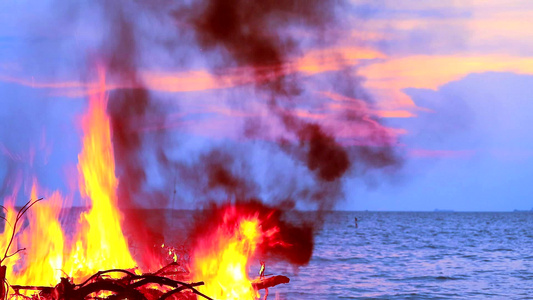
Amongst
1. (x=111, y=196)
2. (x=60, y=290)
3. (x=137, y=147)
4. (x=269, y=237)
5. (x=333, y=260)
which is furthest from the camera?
(x=333, y=260)

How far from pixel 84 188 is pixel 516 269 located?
28.9m

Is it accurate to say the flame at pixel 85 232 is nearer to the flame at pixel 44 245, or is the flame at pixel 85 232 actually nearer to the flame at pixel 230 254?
the flame at pixel 44 245

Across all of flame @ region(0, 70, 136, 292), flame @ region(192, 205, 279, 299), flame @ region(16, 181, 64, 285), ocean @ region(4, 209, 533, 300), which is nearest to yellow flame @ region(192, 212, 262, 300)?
flame @ region(192, 205, 279, 299)

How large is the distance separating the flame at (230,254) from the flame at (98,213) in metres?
1.33

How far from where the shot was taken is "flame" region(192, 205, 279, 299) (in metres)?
8.95

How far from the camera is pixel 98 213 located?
33.7ft

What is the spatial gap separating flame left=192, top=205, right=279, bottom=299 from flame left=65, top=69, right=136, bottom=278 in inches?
52.2

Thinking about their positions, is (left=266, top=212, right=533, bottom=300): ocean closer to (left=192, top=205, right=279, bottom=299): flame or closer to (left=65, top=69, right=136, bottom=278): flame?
(left=192, top=205, right=279, bottom=299): flame

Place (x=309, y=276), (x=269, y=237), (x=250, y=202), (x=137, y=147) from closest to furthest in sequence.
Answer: (x=269, y=237)
(x=250, y=202)
(x=137, y=147)
(x=309, y=276)

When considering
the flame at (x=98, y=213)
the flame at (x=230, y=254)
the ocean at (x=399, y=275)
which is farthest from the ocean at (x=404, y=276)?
the flame at (x=98, y=213)

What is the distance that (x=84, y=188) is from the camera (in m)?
10.6

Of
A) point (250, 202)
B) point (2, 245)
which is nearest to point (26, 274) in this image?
point (2, 245)

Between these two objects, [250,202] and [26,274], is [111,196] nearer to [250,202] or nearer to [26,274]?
[26,274]

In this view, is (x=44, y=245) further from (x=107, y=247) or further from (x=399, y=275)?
(x=399, y=275)
